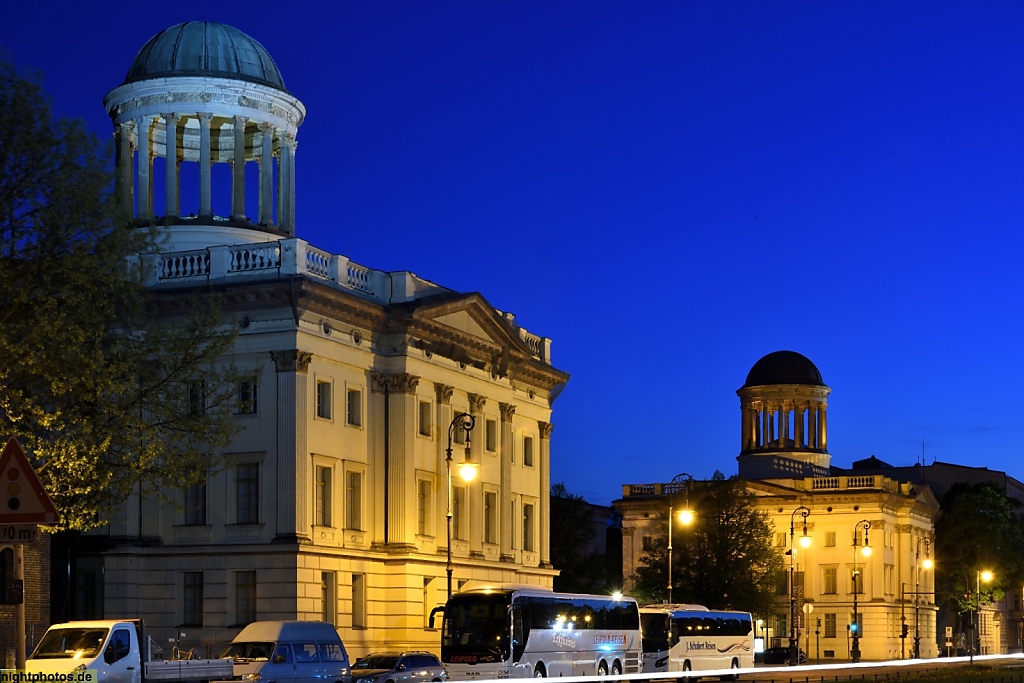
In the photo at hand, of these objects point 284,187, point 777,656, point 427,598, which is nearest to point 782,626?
point 777,656

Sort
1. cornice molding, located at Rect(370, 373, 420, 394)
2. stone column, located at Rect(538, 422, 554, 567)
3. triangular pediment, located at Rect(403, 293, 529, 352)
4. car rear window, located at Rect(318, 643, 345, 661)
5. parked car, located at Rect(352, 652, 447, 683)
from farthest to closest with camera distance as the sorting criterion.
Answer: stone column, located at Rect(538, 422, 554, 567), triangular pediment, located at Rect(403, 293, 529, 352), cornice molding, located at Rect(370, 373, 420, 394), parked car, located at Rect(352, 652, 447, 683), car rear window, located at Rect(318, 643, 345, 661)

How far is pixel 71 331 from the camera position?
30.3 m

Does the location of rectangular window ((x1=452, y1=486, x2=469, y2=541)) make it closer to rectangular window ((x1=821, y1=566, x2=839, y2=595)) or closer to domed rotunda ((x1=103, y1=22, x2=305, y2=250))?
domed rotunda ((x1=103, y1=22, x2=305, y2=250))

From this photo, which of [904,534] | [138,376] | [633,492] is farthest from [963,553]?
[138,376]

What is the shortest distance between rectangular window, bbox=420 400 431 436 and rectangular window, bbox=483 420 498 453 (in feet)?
20.4

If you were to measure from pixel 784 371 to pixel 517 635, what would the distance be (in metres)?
101

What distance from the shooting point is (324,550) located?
6059cm

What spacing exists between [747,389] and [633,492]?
20.2 m

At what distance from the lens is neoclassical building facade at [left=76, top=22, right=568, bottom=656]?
59.9 meters

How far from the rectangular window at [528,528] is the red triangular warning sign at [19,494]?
6237cm

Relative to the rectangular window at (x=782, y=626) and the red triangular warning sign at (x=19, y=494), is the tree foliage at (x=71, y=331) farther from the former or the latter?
the rectangular window at (x=782, y=626)

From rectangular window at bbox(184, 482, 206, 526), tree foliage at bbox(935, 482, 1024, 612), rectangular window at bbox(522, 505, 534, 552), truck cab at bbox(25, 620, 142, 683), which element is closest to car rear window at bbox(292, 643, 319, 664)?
truck cab at bbox(25, 620, 142, 683)

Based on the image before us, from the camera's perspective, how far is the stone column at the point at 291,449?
195ft

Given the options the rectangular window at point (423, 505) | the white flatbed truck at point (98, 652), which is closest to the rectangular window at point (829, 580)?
the rectangular window at point (423, 505)
